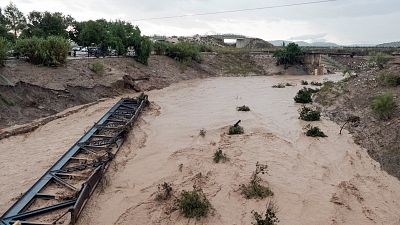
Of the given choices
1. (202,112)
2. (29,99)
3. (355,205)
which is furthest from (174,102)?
(355,205)

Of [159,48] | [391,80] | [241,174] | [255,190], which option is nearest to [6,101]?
[241,174]

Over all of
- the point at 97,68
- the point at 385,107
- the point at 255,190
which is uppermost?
the point at 97,68

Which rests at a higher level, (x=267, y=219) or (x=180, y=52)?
(x=180, y=52)

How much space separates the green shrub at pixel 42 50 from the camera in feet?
100

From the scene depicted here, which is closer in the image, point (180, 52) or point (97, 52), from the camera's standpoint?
point (97, 52)

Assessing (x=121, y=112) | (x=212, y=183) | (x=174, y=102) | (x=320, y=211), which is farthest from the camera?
(x=174, y=102)

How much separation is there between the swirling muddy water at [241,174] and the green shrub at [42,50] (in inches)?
363

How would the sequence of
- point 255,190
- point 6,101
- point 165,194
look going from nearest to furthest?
point 165,194 < point 255,190 < point 6,101

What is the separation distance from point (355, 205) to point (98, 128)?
12.7 m

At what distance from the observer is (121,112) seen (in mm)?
24031

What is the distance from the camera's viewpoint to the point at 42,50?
101ft

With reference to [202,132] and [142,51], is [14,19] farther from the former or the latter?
[202,132]

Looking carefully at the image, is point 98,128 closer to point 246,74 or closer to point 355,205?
point 355,205

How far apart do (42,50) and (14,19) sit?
67.2 feet
